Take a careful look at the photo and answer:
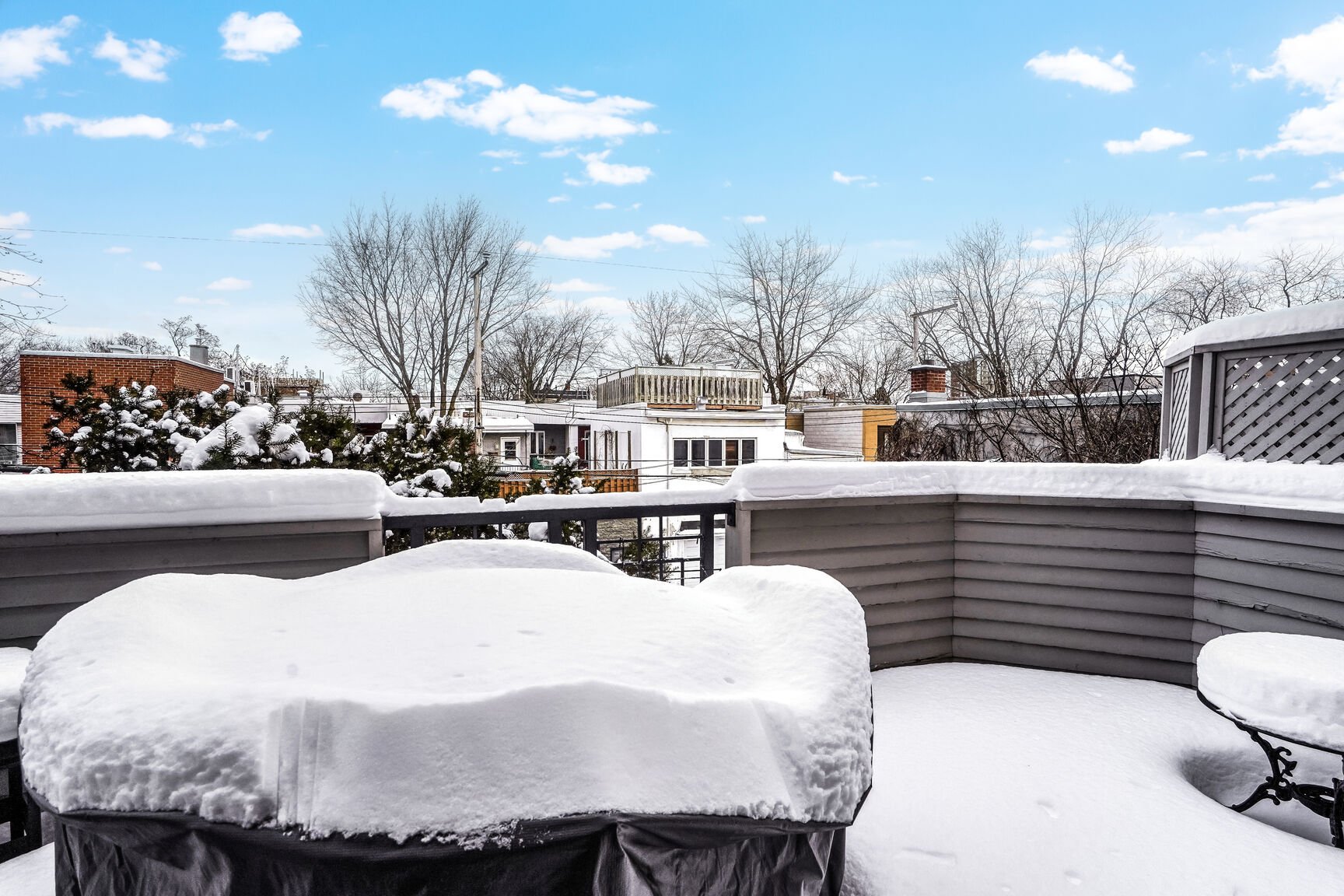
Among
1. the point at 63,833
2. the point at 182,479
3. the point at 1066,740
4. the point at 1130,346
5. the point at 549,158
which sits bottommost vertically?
the point at 1066,740

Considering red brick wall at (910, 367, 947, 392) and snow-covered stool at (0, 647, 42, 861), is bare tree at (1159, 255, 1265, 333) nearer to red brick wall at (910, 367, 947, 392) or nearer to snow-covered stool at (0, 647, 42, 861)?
red brick wall at (910, 367, 947, 392)

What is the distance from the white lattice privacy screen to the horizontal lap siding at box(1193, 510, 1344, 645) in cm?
34

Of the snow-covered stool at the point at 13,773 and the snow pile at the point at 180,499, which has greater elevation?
the snow pile at the point at 180,499

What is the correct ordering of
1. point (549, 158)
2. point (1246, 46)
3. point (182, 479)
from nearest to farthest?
point (182, 479) → point (1246, 46) → point (549, 158)

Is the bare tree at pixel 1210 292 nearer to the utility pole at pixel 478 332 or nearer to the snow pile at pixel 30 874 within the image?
the utility pole at pixel 478 332

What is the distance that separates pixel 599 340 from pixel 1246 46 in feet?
55.9

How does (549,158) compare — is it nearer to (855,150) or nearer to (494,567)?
(855,150)

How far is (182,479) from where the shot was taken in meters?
2.63

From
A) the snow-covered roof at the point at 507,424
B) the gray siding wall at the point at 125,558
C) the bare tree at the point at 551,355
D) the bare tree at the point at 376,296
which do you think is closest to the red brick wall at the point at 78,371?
the bare tree at the point at 376,296

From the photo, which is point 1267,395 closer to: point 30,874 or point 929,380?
point 30,874

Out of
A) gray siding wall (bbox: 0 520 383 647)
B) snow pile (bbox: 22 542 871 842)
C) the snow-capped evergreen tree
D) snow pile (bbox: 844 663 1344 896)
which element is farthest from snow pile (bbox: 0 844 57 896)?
the snow-capped evergreen tree

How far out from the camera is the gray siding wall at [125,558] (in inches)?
99.1

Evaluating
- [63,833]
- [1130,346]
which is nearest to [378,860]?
[63,833]

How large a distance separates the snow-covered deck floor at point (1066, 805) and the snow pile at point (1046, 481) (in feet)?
3.28
